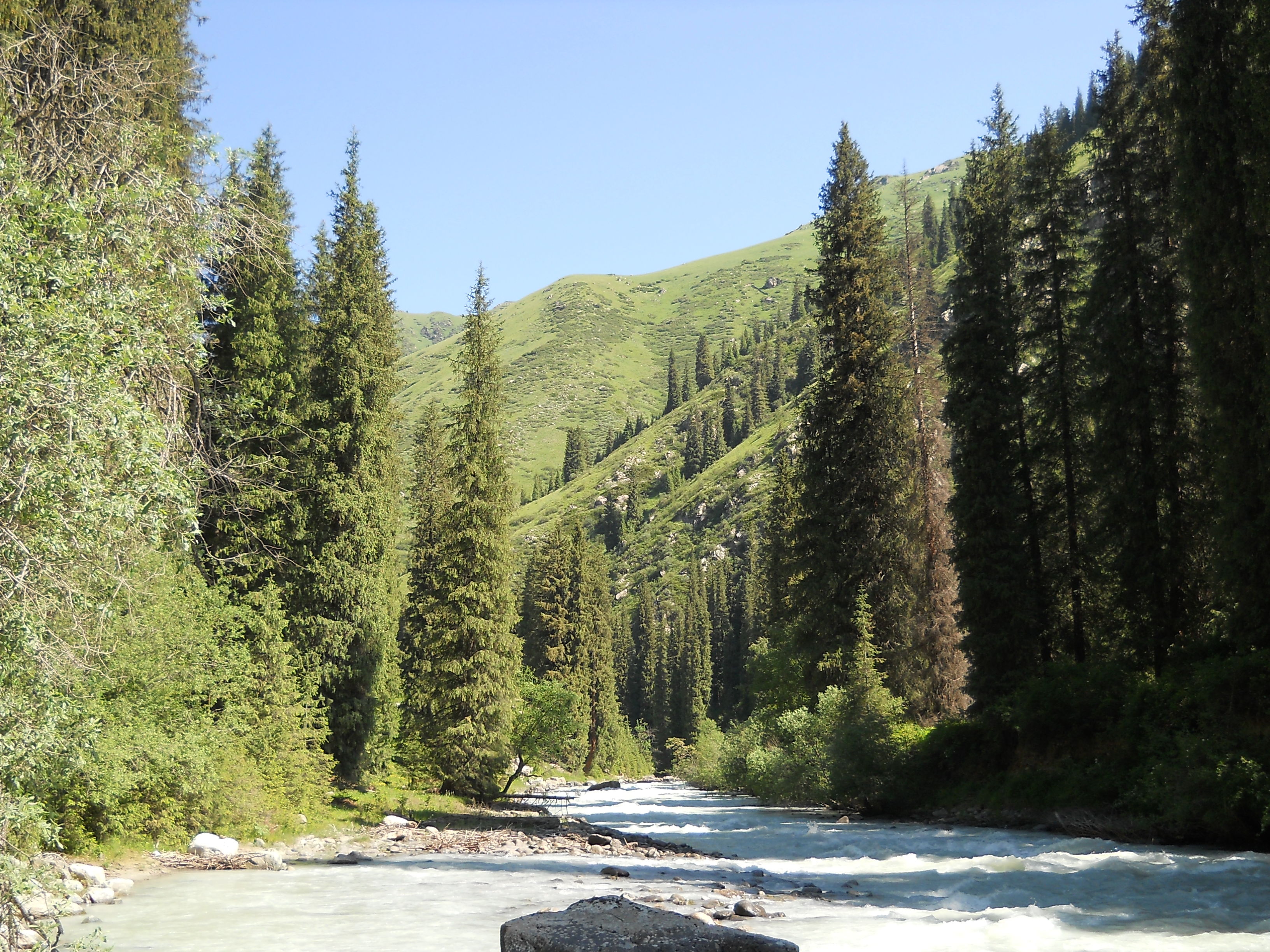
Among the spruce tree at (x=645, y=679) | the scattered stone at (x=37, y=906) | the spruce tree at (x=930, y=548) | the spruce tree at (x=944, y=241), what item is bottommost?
the spruce tree at (x=645, y=679)

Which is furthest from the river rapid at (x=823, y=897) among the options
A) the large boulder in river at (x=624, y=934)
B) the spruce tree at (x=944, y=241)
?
the spruce tree at (x=944, y=241)

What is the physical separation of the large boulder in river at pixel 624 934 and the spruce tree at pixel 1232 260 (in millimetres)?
16717

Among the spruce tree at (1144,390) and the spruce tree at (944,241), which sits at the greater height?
the spruce tree at (944,241)

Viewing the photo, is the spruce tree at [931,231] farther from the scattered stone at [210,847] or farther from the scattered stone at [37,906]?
the scattered stone at [37,906]

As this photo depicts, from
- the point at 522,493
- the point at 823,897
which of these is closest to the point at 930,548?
the point at 522,493

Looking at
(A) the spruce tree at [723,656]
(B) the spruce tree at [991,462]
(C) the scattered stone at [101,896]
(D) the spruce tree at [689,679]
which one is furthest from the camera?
(A) the spruce tree at [723,656]

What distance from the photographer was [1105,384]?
24562 mm

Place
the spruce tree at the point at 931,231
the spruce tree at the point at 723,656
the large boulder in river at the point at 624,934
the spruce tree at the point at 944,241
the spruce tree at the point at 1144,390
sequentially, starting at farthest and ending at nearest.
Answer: the spruce tree at the point at 931,231
the spruce tree at the point at 944,241
the spruce tree at the point at 723,656
the spruce tree at the point at 1144,390
the large boulder in river at the point at 624,934

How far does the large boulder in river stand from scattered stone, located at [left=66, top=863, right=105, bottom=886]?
11.5m

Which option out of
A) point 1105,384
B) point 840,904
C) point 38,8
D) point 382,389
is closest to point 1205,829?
point 840,904

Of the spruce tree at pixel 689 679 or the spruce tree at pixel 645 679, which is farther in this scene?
the spruce tree at pixel 645 679

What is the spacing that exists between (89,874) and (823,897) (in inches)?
449

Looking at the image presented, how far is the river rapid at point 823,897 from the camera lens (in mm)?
10820

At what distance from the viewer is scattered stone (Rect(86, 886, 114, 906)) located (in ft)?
43.1
